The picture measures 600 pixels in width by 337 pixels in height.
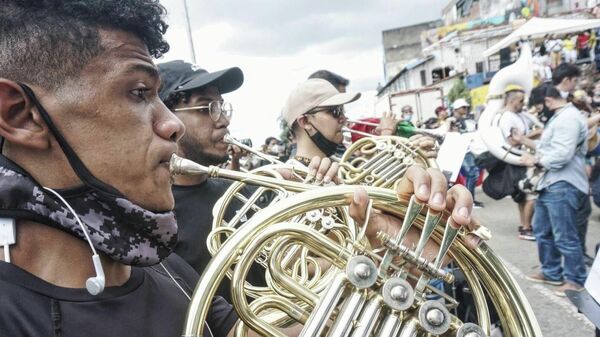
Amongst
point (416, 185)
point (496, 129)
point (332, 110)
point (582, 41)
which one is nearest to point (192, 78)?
point (332, 110)

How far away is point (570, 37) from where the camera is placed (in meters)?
18.9

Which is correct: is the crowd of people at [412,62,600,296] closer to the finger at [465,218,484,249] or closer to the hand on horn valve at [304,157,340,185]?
the hand on horn valve at [304,157,340,185]

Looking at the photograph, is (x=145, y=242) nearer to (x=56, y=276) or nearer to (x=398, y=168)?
(x=56, y=276)

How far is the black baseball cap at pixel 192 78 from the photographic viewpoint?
2459mm

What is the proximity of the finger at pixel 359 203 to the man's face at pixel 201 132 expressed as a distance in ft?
4.69

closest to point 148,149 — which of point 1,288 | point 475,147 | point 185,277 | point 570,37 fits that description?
point 1,288

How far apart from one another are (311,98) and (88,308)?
2.66m

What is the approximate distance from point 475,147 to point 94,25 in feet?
20.7

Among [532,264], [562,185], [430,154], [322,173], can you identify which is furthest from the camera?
[532,264]

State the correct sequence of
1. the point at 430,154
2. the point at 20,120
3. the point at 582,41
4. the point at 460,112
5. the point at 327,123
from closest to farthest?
1. the point at 20,120
2. the point at 430,154
3. the point at 327,123
4. the point at 460,112
5. the point at 582,41

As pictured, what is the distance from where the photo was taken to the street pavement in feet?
12.5

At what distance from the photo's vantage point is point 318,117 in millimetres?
3447

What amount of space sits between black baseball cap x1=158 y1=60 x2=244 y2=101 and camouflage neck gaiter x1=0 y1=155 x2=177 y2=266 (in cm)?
143

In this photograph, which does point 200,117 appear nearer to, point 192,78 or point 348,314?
point 192,78
